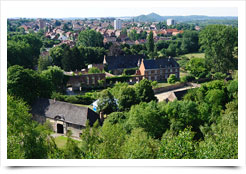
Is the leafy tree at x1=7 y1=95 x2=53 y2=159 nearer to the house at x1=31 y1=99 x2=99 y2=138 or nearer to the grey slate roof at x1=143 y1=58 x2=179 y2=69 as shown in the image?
the house at x1=31 y1=99 x2=99 y2=138

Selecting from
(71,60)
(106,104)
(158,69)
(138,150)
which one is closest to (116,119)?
(106,104)

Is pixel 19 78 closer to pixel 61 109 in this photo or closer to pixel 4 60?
pixel 61 109

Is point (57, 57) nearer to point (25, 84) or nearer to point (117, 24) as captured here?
point (25, 84)

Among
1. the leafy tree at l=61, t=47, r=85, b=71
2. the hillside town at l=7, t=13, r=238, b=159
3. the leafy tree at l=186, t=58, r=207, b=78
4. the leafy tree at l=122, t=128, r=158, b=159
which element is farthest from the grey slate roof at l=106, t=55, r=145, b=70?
the leafy tree at l=122, t=128, r=158, b=159

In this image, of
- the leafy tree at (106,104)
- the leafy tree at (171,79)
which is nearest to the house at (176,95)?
the leafy tree at (106,104)

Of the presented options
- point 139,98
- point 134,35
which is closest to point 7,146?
point 139,98
